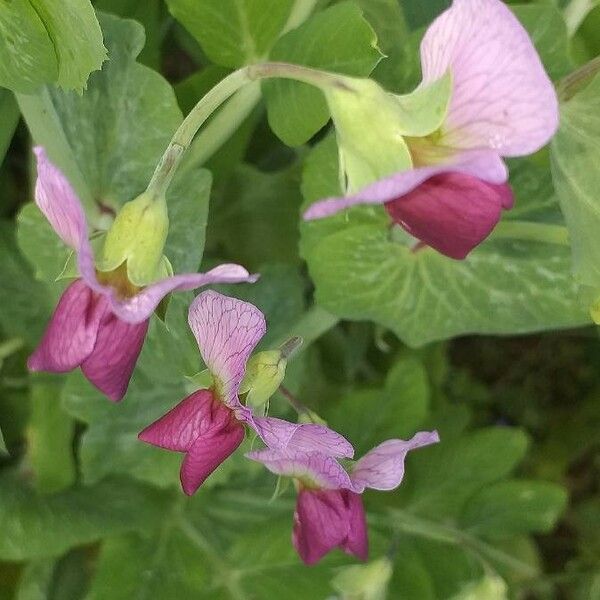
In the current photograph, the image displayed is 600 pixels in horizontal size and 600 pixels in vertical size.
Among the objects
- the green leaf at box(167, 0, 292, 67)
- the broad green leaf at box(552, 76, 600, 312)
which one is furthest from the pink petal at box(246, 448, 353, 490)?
the green leaf at box(167, 0, 292, 67)

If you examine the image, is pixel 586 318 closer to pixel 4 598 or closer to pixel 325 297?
pixel 325 297

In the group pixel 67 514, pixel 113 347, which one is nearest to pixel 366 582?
pixel 67 514

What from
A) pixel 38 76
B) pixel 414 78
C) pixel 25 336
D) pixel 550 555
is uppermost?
pixel 38 76

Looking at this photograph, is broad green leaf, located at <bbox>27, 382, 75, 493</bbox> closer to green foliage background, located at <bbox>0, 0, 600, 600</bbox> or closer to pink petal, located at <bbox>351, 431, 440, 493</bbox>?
green foliage background, located at <bbox>0, 0, 600, 600</bbox>

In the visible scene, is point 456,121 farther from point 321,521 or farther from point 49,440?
point 49,440

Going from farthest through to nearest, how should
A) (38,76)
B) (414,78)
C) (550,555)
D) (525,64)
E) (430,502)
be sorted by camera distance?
(550,555) → (430,502) → (414,78) → (38,76) → (525,64)

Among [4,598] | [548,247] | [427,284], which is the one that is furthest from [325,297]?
[4,598]

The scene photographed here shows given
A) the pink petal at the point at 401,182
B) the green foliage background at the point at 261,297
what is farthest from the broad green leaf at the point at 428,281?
the pink petal at the point at 401,182
